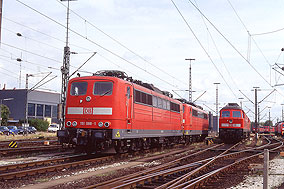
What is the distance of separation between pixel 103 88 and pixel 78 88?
4.31 feet

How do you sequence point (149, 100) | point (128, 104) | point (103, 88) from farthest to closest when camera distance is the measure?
point (149, 100) → point (128, 104) → point (103, 88)

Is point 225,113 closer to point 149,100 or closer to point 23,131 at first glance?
point 149,100

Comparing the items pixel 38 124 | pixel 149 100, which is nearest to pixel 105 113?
pixel 149 100

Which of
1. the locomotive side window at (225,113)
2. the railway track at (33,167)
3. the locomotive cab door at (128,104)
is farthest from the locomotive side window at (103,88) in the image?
the locomotive side window at (225,113)

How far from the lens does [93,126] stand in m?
15.5

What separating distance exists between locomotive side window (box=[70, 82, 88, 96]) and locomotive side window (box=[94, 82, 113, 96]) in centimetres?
55

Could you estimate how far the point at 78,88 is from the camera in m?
16.5

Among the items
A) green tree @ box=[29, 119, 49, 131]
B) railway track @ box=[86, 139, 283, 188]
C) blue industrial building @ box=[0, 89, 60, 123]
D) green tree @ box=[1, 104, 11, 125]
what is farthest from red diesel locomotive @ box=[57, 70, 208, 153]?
blue industrial building @ box=[0, 89, 60, 123]

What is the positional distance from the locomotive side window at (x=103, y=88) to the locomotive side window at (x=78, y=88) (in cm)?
55

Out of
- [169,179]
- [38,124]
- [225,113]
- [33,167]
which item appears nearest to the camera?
[169,179]

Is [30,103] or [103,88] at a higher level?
[30,103]

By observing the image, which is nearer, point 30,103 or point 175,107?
point 175,107

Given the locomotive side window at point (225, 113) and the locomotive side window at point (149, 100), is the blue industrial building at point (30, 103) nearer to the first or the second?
the locomotive side window at point (225, 113)

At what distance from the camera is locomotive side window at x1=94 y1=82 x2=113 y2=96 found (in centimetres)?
1588
